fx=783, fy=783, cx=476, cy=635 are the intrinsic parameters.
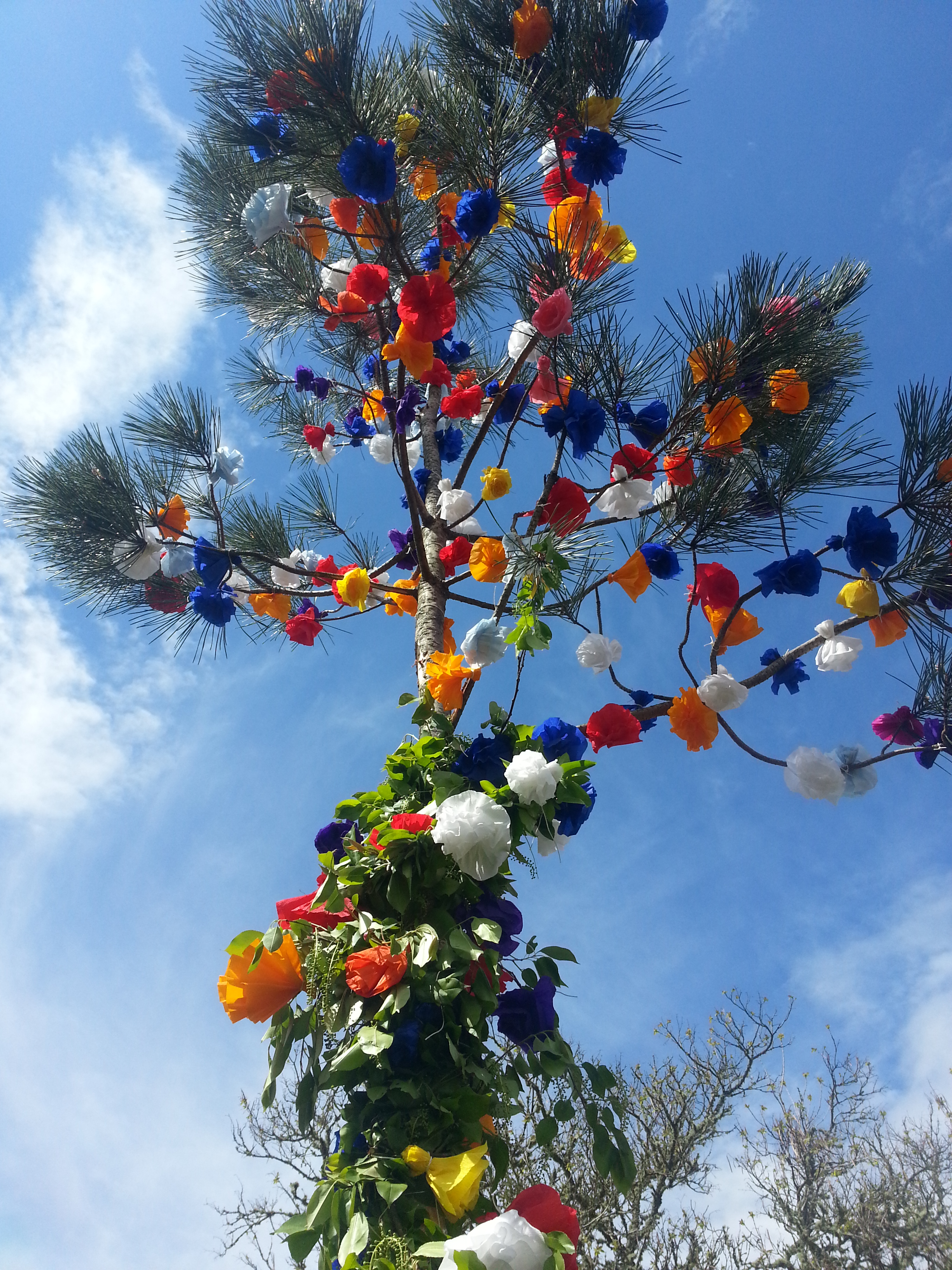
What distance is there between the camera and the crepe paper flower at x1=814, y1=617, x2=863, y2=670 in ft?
6.76

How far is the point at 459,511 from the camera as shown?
8.20 ft

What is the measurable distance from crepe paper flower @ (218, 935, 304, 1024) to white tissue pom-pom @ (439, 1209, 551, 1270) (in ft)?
1.73

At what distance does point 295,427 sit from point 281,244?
0.83m

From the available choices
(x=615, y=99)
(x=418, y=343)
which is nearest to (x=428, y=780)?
(x=418, y=343)

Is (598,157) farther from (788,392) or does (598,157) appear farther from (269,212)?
(269,212)

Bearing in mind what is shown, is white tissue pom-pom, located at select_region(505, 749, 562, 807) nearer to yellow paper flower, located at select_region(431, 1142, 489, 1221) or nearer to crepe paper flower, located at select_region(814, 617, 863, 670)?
yellow paper flower, located at select_region(431, 1142, 489, 1221)

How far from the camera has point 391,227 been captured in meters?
2.19

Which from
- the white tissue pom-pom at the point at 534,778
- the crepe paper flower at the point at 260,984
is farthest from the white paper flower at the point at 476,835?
the crepe paper flower at the point at 260,984

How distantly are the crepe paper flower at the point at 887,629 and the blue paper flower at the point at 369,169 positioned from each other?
1.70 metres

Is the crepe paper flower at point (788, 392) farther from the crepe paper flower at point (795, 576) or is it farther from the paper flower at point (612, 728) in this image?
the paper flower at point (612, 728)

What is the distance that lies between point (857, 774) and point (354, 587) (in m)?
1.48

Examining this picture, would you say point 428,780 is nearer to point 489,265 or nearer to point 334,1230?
point 334,1230

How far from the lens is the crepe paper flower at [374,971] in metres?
1.39

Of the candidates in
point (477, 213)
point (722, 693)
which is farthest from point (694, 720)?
point (477, 213)
